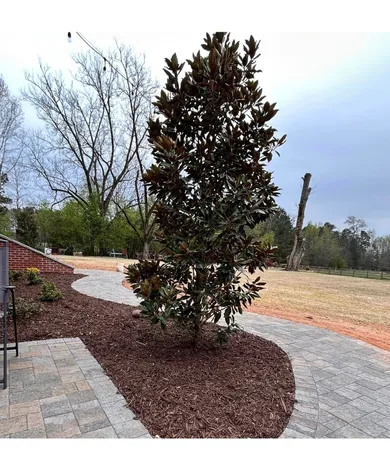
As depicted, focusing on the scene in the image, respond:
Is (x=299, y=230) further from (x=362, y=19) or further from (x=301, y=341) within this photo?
(x=362, y=19)

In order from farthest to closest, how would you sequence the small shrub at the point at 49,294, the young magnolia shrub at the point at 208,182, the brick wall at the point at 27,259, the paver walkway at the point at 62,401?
the brick wall at the point at 27,259, the small shrub at the point at 49,294, the young magnolia shrub at the point at 208,182, the paver walkway at the point at 62,401

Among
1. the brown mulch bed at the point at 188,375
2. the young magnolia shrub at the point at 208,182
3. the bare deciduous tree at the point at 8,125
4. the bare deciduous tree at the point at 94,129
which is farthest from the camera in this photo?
the bare deciduous tree at the point at 94,129

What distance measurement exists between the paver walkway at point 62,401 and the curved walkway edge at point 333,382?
42.3 inches

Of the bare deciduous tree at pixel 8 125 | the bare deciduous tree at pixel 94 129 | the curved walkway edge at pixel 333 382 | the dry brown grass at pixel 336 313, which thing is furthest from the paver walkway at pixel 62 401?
the bare deciduous tree at pixel 8 125

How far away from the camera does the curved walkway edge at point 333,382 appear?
73.9 inches

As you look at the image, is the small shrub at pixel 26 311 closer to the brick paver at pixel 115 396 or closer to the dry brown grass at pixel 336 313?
the brick paver at pixel 115 396

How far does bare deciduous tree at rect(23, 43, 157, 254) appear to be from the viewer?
17.3 metres

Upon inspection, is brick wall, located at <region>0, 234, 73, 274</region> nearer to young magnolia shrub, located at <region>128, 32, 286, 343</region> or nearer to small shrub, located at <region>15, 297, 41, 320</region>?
small shrub, located at <region>15, 297, 41, 320</region>

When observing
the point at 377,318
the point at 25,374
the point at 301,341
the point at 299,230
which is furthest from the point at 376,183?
the point at 25,374

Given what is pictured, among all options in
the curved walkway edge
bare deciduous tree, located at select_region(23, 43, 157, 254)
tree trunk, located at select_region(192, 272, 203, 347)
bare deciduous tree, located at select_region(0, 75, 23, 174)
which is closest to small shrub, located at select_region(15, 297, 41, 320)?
tree trunk, located at select_region(192, 272, 203, 347)

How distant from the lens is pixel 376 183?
17203 mm

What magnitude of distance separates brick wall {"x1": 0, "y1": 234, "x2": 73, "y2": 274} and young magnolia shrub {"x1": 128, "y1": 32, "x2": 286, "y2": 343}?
6868mm
